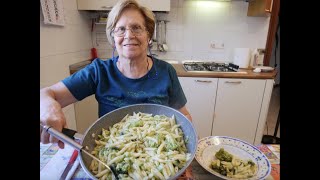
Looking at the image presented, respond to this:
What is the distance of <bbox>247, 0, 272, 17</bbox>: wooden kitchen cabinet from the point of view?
184 cm

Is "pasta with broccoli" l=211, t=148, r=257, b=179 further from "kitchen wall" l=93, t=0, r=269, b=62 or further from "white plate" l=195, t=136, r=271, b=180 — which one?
"kitchen wall" l=93, t=0, r=269, b=62

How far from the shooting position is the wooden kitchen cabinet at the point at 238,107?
6.02ft

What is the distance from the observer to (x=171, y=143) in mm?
596

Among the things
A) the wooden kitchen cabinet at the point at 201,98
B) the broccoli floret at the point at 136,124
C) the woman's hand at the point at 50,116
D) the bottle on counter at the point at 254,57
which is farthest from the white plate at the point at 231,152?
the bottle on counter at the point at 254,57

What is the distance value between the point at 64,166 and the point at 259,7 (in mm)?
2126

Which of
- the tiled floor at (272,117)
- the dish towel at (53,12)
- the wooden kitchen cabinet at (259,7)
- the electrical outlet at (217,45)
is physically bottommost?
the tiled floor at (272,117)

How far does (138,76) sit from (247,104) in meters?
1.32

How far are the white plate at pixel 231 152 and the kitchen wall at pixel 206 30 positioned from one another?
1.67 m

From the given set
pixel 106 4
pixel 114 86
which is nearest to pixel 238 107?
pixel 114 86

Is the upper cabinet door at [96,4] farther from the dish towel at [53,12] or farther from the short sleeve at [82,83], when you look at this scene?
the short sleeve at [82,83]

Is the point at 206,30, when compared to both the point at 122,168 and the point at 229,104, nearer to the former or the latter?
the point at 229,104

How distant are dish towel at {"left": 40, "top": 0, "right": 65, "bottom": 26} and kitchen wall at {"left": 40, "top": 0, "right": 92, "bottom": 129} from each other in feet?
0.11

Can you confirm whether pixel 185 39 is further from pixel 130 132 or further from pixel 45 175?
pixel 45 175

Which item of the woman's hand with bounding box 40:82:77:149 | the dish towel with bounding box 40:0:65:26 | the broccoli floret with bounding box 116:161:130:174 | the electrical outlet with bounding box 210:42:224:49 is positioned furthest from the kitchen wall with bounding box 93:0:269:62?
the broccoli floret with bounding box 116:161:130:174
